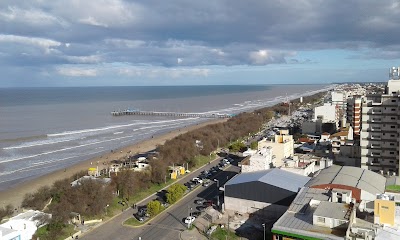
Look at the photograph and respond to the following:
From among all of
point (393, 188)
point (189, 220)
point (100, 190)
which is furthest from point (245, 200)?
point (100, 190)

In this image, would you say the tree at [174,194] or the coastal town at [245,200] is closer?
the coastal town at [245,200]

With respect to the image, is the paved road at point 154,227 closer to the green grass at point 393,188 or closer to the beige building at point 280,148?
the beige building at point 280,148

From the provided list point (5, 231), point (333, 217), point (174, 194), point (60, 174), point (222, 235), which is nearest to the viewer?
point (333, 217)

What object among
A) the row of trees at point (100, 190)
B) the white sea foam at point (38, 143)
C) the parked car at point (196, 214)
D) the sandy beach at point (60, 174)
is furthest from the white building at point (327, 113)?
the parked car at point (196, 214)

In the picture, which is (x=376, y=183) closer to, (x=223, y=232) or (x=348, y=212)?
(x=348, y=212)

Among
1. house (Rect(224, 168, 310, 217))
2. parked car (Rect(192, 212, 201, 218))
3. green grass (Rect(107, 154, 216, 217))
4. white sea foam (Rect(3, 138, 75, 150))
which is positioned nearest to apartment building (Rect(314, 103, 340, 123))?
green grass (Rect(107, 154, 216, 217))

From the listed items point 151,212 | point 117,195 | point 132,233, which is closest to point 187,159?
point 117,195

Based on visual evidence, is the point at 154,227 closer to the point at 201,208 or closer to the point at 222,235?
the point at 201,208
